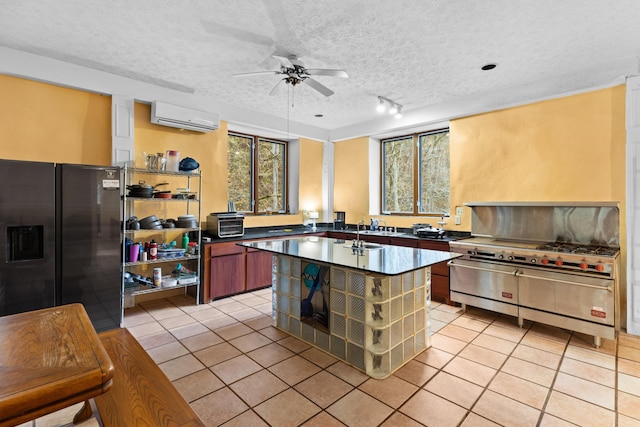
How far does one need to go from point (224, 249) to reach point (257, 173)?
1.74 m

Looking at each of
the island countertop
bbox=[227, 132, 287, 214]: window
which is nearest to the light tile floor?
the island countertop

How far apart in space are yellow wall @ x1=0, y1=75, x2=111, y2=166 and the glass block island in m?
2.35

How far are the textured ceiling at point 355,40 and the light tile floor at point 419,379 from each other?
9.09 ft

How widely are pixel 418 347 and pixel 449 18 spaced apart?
278 centimetres

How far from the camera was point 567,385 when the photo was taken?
7.68 ft

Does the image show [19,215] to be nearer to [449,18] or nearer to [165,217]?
[165,217]

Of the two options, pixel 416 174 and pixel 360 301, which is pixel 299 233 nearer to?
pixel 416 174

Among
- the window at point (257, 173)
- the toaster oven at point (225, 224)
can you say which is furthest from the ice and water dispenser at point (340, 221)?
the toaster oven at point (225, 224)

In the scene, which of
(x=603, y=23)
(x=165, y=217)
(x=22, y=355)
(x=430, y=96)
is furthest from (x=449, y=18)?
(x=165, y=217)

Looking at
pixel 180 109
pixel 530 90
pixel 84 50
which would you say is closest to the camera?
pixel 84 50

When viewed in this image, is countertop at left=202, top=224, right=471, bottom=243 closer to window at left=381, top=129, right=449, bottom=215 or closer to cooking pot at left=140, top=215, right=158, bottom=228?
window at left=381, top=129, right=449, bottom=215

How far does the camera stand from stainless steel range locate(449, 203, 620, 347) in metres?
2.95

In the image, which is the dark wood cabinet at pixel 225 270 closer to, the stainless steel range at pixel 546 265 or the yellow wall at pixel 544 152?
the stainless steel range at pixel 546 265

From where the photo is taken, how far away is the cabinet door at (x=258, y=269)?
464cm
